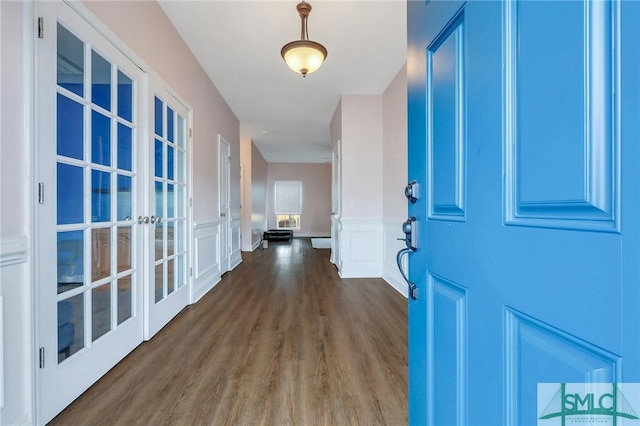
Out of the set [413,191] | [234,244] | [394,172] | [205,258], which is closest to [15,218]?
[413,191]

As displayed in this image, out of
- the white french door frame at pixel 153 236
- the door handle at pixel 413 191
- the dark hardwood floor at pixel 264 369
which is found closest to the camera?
the door handle at pixel 413 191

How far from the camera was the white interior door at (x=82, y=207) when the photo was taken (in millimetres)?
1291

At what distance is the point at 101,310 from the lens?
5.47 ft

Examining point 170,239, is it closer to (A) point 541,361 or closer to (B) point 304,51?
(B) point 304,51

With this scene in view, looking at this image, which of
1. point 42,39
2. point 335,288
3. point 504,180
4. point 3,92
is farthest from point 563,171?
point 335,288

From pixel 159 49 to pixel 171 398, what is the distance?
256 cm

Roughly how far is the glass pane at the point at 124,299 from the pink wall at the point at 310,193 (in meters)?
8.37

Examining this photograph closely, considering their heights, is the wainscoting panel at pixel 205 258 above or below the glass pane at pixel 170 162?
below

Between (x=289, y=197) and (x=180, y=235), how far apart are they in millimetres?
7779

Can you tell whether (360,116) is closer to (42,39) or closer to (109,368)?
(42,39)

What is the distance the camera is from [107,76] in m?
1.72

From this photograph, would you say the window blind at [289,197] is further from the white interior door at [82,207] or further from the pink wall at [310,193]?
the white interior door at [82,207]

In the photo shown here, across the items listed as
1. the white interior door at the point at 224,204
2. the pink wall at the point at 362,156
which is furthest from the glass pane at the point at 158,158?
the pink wall at the point at 362,156

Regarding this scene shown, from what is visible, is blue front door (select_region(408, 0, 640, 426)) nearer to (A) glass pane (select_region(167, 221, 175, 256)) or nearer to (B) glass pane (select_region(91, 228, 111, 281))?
(B) glass pane (select_region(91, 228, 111, 281))
